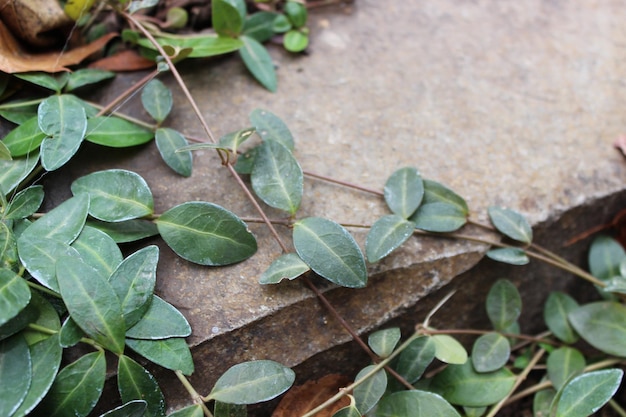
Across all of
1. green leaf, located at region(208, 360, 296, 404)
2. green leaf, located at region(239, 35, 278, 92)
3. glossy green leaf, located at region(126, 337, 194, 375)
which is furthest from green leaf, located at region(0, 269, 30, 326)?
green leaf, located at region(239, 35, 278, 92)

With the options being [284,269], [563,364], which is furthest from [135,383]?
[563,364]

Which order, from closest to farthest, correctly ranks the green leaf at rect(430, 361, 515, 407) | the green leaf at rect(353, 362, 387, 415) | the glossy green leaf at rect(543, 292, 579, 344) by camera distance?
the green leaf at rect(353, 362, 387, 415)
the green leaf at rect(430, 361, 515, 407)
the glossy green leaf at rect(543, 292, 579, 344)

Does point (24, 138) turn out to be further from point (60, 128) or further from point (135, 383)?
point (135, 383)

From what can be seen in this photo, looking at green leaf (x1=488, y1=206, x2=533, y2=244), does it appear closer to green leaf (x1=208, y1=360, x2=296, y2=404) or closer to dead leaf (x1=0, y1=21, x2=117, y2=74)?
green leaf (x1=208, y1=360, x2=296, y2=404)

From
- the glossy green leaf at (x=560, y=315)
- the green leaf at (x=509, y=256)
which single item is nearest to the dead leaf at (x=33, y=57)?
the green leaf at (x=509, y=256)

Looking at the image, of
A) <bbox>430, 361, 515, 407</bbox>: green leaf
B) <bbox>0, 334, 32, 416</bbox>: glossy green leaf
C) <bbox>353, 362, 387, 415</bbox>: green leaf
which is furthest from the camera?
<bbox>430, 361, 515, 407</bbox>: green leaf

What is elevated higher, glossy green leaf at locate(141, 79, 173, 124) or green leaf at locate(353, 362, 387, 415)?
glossy green leaf at locate(141, 79, 173, 124)
